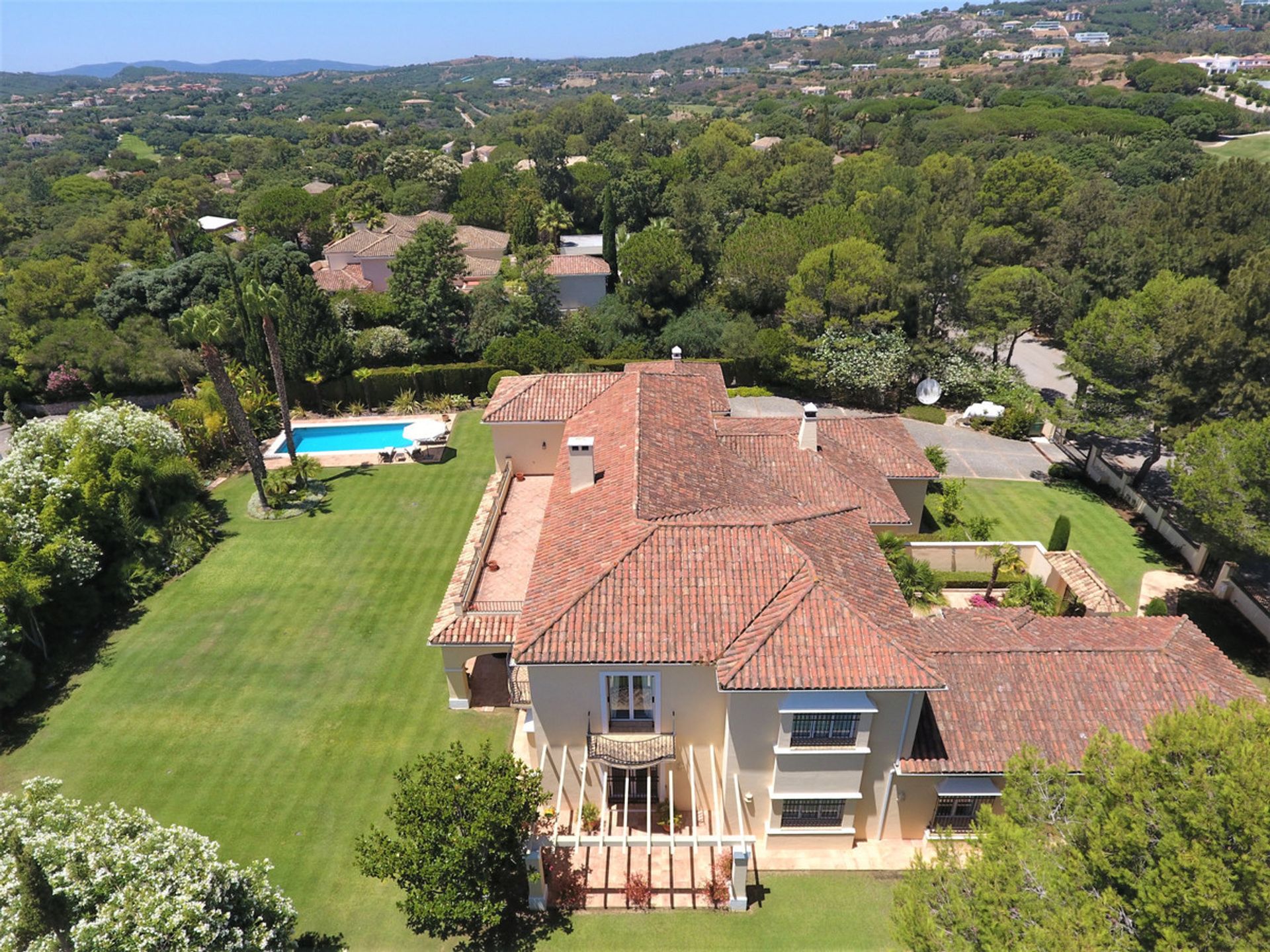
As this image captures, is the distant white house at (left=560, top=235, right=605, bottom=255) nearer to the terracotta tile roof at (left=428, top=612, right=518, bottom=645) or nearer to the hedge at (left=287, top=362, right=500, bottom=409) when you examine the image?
the hedge at (left=287, top=362, right=500, bottom=409)

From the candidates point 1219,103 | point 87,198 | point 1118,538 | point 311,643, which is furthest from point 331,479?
point 1219,103

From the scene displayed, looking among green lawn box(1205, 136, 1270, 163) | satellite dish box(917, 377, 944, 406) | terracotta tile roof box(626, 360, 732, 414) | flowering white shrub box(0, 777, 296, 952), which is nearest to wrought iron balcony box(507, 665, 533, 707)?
flowering white shrub box(0, 777, 296, 952)

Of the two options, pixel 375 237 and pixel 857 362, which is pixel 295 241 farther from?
pixel 857 362

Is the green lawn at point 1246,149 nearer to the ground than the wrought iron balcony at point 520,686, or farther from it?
farther from it

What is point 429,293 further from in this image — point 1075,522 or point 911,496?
point 1075,522

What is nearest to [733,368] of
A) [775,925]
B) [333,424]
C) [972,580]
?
[972,580]

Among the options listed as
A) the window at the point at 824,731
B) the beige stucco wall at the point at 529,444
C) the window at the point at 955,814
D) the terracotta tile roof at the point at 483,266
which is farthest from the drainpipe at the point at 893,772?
the terracotta tile roof at the point at 483,266

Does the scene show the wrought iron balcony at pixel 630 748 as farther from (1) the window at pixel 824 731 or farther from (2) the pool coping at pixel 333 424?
(2) the pool coping at pixel 333 424
